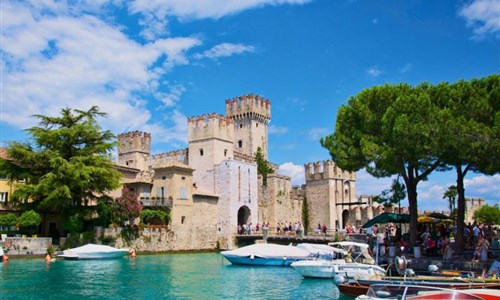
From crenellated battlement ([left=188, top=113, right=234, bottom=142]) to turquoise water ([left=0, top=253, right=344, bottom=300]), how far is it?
19.1 m

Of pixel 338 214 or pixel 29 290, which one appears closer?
pixel 29 290

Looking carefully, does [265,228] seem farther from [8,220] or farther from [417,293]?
[417,293]

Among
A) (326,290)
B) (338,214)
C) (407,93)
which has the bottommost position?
(326,290)

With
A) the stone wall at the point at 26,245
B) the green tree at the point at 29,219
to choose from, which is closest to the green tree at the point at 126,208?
the stone wall at the point at 26,245

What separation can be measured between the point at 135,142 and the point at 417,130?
38.8m

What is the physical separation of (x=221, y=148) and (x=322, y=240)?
13698mm

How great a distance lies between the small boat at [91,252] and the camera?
34750 mm

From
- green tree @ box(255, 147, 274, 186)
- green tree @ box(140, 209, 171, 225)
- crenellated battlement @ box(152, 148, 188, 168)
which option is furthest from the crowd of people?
crenellated battlement @ box(152, 148, 188, 168)

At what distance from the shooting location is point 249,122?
66.9 metres

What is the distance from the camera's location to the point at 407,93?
25781mm

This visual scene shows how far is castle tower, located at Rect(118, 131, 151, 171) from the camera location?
2180 inches

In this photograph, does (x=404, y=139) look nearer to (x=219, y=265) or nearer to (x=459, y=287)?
(x=459, y=287)

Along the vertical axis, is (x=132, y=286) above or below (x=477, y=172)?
below

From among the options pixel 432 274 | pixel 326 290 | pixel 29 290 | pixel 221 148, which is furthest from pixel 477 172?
pixel 221 148
